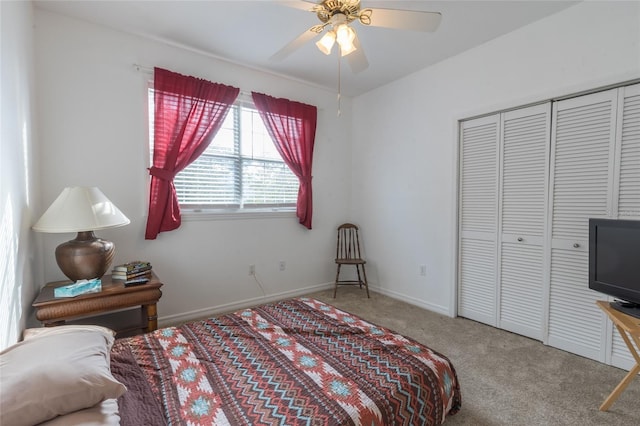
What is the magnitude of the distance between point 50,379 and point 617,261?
113 inches

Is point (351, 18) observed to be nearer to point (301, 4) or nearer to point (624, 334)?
point (301, 4)

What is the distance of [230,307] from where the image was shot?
10.7ft

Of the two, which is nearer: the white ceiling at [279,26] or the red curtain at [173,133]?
the white ceiling at [279,26]

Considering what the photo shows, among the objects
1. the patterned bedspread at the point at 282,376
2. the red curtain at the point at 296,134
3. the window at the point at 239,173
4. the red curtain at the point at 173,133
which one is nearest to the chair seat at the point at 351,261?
the red curtain at the point at 296,134

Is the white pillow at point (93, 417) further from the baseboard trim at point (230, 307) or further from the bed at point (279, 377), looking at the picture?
the baseboard trim at point (230, 307)

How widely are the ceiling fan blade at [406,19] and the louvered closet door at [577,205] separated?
1.51m

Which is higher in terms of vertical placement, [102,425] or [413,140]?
[413,140]

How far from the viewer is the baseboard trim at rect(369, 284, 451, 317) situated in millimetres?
3251

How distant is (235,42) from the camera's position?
2785mm

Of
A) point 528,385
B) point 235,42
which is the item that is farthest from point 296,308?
point 235,42

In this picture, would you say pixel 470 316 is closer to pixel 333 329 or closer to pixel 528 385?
pixel 528 385

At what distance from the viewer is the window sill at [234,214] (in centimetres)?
300

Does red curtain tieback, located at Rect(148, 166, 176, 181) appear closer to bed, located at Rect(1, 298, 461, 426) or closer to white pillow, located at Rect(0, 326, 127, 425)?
bed, located at Rect(1, 298, 461, 426)

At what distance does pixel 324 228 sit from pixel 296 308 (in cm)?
195
